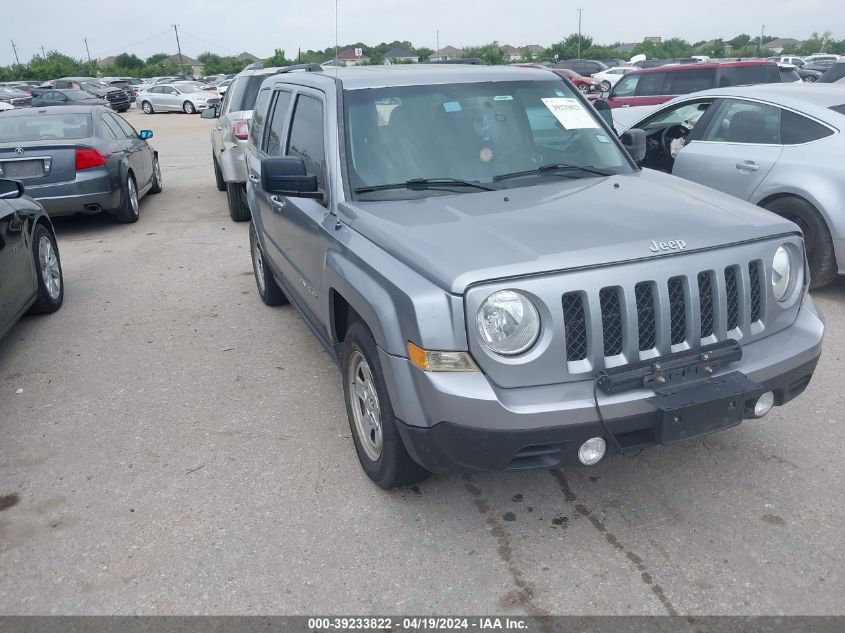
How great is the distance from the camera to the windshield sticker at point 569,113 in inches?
175

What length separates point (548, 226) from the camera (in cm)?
324

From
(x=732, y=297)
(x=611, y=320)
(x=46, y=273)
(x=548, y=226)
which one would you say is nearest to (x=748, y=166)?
(x=732, y=297)

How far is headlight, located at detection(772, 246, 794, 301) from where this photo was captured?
340 cm

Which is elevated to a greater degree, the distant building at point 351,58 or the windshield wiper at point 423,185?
the distant building at point 351,58

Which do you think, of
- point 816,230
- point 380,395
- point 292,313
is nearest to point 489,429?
point 380,395

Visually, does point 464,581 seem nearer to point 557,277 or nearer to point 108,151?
point 557,277

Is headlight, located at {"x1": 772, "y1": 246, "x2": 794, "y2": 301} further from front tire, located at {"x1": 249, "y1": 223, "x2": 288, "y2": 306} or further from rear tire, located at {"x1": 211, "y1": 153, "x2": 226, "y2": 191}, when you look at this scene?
rear tire, located at {"x1": 211, "y1": 153, "x2": 226, "y2": 191}

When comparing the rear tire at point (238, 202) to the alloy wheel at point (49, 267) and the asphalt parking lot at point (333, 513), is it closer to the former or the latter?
the alloy wheel at point (49, 267)

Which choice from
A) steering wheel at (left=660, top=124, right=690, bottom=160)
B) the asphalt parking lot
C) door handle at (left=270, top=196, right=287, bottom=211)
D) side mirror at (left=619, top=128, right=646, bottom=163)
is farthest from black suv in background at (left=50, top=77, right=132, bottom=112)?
side mirror at (left=619, top=128, right=646, bottom=163)

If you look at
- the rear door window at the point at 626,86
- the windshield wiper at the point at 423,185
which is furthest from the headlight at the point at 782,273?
the rear door window at the point at 626,86

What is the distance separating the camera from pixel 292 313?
6379 millimetres

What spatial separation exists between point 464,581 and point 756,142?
5.15 m

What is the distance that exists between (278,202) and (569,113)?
74.7 inches

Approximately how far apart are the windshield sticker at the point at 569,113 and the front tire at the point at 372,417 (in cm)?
183
